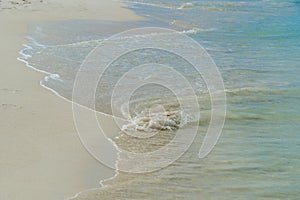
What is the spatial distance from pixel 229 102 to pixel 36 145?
127 inches

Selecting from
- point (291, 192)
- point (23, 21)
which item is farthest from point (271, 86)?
point (23, 21)

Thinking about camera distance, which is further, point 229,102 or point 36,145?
point 229,102

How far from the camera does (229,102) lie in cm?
705

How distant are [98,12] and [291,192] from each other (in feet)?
42.2

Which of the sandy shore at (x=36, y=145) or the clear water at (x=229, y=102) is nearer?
the sandy shore at (x=36, y=145)

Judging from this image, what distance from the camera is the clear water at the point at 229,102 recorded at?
172 inches

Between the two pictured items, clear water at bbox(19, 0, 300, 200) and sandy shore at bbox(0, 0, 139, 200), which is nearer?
sandy shore at bbox(0, 0, 139, 200)

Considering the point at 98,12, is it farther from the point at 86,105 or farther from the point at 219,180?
the point at 219,180

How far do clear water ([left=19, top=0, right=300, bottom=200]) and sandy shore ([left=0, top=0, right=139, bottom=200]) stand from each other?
0.28 m

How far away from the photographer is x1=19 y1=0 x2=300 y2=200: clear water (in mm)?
4375

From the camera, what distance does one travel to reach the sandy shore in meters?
4.07

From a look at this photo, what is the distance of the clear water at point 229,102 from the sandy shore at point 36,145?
0.28m

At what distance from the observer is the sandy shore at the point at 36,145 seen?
13.4 ft

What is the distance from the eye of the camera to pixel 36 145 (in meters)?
4.83
